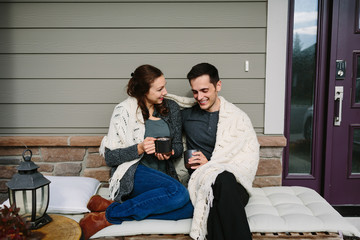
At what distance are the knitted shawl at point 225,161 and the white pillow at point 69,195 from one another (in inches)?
28.5

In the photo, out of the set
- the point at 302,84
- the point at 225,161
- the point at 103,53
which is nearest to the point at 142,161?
the point at 225,161

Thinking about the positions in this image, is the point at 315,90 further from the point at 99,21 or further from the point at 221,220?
the point at 99,21

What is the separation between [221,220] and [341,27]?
1998mm

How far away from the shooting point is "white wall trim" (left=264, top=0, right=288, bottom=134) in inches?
94.6

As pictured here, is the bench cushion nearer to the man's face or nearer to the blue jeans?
the blue jeans

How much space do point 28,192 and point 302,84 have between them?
2297mm

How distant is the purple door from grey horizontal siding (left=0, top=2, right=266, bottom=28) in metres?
0.72

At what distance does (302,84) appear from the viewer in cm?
265

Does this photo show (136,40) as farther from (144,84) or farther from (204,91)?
(204,91)

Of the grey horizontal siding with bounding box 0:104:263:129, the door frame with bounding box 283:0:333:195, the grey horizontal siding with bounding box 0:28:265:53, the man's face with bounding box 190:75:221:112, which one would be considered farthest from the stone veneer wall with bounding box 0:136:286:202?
the grey horizontal siding with bounding box 0:28:265:53

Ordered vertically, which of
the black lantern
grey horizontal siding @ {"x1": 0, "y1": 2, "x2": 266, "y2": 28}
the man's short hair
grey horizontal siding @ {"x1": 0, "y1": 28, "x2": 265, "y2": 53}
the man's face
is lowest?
the black lantern

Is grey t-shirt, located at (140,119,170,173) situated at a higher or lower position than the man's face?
lower

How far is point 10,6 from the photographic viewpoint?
2.43 meters

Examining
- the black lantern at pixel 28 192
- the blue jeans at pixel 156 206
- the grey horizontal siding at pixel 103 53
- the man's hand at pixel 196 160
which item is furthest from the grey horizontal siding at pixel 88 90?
the black lantern at pixel 28 192
